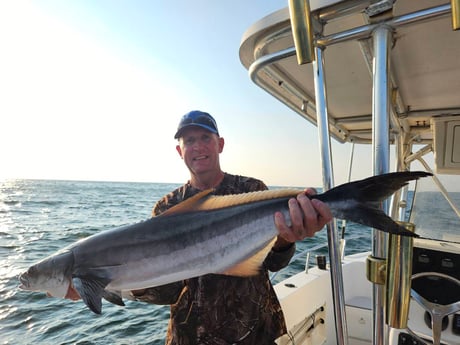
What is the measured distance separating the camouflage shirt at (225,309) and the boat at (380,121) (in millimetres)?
672

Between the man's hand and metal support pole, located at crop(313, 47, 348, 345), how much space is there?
0.25 ft

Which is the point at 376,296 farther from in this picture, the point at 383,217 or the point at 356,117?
the point at 356,117

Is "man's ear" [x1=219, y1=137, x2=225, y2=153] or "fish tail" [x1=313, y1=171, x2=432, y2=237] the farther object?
"man's ear" [x1=219, y1=137, x2=225, y2=153]

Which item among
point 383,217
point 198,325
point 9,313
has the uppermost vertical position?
point 383,217

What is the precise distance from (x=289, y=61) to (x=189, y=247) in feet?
5.47

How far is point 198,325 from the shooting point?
2.34m

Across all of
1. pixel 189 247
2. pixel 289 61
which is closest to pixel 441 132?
pixel 289 61

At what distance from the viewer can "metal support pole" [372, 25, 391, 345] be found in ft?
4.95

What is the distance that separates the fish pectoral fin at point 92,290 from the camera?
189 centimetres

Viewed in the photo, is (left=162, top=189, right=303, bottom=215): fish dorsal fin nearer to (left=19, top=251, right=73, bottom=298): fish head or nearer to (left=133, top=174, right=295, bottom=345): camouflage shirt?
(left=133, top=174, right=295, bottom=345): camouflage shirt

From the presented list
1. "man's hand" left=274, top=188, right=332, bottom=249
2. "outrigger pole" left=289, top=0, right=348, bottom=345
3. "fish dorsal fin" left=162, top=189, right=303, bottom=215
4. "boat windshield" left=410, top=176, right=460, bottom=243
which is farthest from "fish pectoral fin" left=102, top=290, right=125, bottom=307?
"boat windshield" left=410, top=176, right=460, bottom=243

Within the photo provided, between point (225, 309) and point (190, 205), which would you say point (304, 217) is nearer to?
point (190, 205)

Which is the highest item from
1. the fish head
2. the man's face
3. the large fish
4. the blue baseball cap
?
the blue baseball cap

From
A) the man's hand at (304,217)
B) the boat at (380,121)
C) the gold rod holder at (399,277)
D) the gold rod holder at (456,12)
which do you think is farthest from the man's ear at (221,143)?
the gold rod holder at (456,12)
